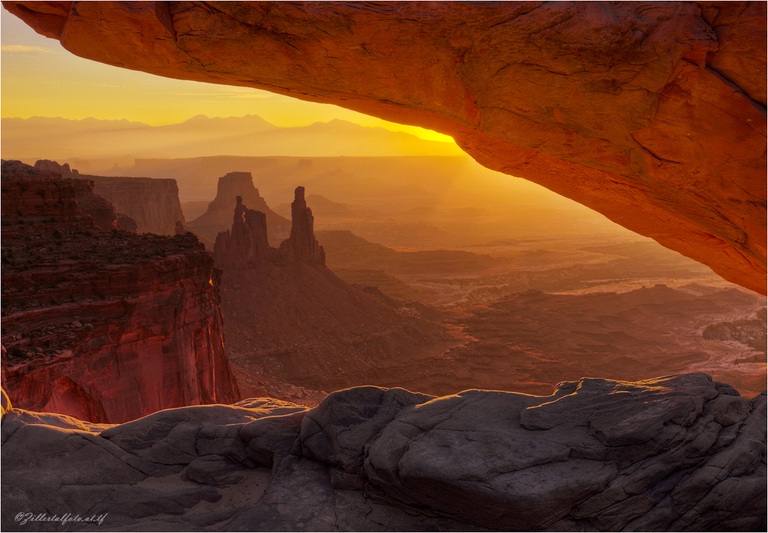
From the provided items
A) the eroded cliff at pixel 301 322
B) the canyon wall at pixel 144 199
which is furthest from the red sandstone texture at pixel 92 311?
the canyon wall at pixel 144 199

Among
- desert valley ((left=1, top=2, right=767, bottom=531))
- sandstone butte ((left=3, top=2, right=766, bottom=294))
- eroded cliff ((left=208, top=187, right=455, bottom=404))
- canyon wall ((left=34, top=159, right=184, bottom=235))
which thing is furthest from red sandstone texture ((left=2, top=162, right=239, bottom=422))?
canyon wall ((left=34, top=159, right=184, bottom=235))

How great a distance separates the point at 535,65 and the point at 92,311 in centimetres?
1785

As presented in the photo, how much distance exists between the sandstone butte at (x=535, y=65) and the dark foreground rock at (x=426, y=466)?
395 centimetres

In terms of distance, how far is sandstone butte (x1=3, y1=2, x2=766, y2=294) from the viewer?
923 centimetres

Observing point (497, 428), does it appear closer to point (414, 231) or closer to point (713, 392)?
point (713, 392)

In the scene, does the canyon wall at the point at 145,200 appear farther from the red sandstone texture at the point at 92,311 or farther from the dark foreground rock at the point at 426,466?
the dark foreground rock at the point at 426,466

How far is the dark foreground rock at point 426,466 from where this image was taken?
8.09 m

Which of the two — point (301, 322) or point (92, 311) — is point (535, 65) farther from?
point (301, 322)

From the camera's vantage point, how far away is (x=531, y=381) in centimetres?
4534

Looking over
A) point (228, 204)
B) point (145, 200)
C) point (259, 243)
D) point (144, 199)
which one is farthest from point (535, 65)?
point (228, 204)

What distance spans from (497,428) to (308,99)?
26.2ft

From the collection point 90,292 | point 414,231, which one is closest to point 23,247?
point 90,292

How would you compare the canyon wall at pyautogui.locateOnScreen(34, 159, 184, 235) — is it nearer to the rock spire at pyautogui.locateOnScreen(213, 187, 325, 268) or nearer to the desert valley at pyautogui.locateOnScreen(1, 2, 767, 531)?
the rock spire at pyautogui.locateOnScreen(213, 187, 325, 268)

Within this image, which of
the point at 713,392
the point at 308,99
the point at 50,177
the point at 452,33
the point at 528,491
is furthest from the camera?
the point at 50,177
